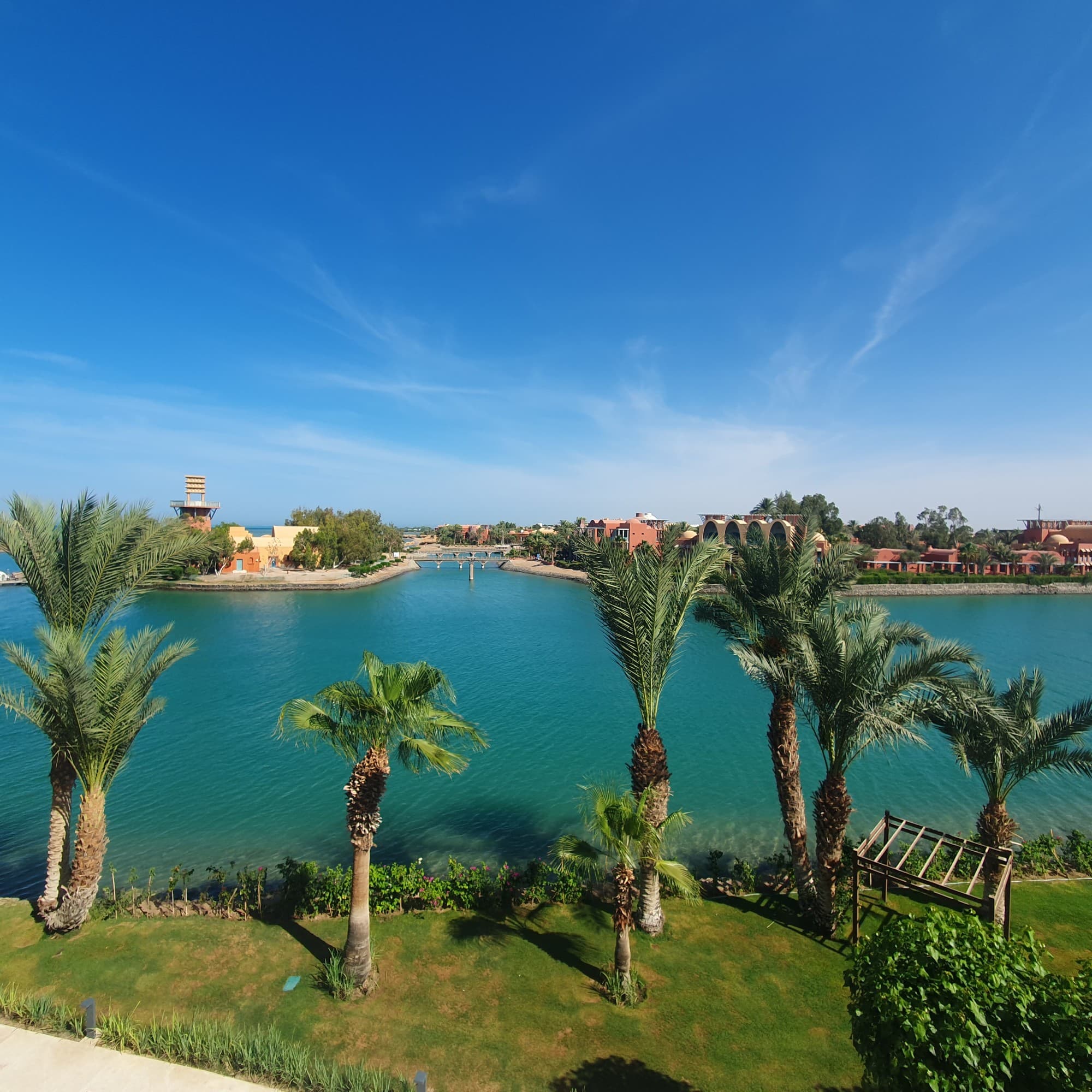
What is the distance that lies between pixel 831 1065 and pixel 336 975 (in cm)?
612

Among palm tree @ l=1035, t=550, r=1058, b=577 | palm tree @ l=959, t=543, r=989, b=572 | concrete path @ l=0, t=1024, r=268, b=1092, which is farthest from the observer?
palm tree @ l=959, t=543, r=989, b=572

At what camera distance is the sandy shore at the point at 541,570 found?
276 ft

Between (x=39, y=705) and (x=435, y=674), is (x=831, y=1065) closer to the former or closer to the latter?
(x=435, y=674)

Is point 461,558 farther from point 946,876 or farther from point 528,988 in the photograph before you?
point 946,876

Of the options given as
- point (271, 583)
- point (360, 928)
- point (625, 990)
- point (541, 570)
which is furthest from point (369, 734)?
point (541, 570)

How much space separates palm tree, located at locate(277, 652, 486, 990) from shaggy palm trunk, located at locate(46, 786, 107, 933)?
3798 mm

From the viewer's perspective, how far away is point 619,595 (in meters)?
9.42

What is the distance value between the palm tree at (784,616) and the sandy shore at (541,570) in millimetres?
63733

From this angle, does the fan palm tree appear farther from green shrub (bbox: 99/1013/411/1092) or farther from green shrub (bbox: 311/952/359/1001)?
green shrub (bbox: 311/952/359/1001)

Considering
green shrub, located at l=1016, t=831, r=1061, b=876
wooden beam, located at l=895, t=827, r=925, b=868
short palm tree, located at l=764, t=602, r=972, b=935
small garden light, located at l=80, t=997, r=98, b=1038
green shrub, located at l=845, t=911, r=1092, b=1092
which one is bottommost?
green shrub, located at l=1016, t=831, r=1061, b=876

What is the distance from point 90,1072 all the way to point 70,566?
→ 6.79 meters

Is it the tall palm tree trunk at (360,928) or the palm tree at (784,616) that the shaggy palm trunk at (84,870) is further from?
the palm tree at (784,616)

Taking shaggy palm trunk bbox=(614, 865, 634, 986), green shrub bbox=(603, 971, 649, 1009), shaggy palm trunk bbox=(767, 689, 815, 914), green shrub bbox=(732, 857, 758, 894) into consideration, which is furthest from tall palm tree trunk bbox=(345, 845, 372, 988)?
shaggy palm trunk bbox=(767, 689, 815, 914)

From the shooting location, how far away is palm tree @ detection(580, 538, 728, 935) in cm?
933
